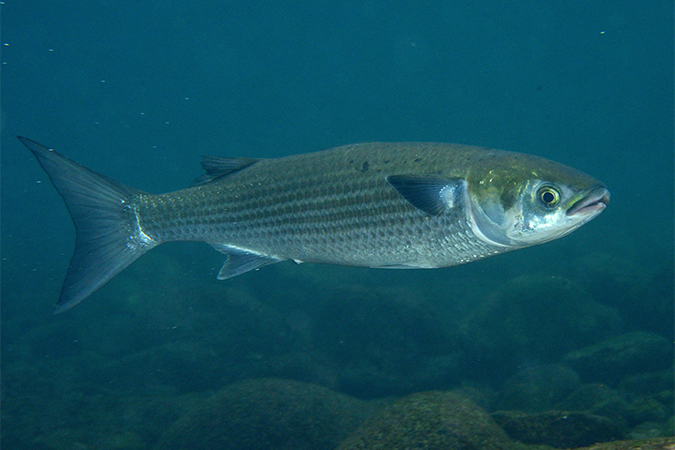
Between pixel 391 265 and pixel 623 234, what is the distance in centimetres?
2794

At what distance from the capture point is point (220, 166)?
12.1ft

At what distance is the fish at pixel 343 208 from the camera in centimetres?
A: 250

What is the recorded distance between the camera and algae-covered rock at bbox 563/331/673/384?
7.32 metres

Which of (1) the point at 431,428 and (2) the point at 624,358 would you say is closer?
(1) the point at 431,428

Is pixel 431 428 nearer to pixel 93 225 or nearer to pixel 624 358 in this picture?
pixel 93 225

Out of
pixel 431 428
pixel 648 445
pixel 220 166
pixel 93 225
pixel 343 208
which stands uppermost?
pixel 343 208

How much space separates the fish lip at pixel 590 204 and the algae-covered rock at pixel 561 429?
2871 millimetres

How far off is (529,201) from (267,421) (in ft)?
15.6

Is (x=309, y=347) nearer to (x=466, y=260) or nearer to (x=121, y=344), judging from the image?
(x=121, y=344)

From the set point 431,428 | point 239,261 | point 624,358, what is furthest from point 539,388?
point 239,261

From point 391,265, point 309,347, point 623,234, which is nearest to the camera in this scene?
point 391,265

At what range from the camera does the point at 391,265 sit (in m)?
2.92

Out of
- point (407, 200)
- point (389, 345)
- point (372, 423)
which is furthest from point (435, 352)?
point (407, 200)

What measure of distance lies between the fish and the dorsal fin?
1 cm
